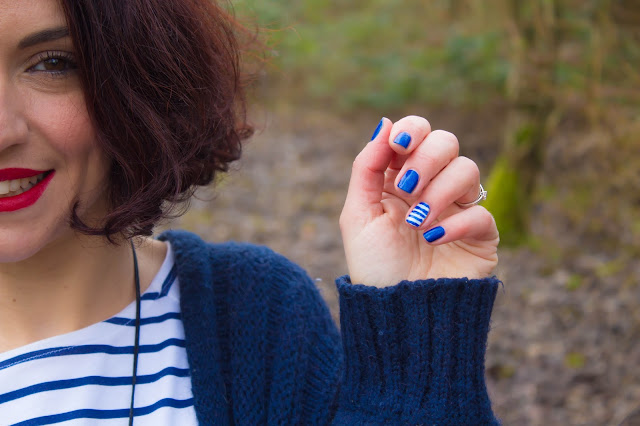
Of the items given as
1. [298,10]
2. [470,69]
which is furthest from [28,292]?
[298,10]

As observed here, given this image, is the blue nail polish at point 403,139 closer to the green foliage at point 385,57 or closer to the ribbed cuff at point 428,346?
the ribbed cuff at point 428,346

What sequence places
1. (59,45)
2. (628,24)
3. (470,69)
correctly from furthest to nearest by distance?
(470,69) → (628,24) → (59,45)

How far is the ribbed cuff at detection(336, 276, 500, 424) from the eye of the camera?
1.25m

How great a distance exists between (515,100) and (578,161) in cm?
76

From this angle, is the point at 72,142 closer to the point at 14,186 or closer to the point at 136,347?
the point at 14,186

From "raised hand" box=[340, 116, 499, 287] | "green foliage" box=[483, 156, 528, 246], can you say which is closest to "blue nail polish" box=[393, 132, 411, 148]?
"raised hand" box=[340, 116, 499, 287]

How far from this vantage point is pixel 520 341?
12.2ft

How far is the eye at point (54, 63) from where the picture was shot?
3.74 ft

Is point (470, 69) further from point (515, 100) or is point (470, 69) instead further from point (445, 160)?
point (445, 160)

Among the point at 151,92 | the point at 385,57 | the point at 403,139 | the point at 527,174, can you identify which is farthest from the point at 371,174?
the point at 385,57

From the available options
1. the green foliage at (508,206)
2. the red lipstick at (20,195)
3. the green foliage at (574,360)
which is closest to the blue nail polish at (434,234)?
the red lipstick at (20,195)

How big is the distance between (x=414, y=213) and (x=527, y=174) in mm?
4193

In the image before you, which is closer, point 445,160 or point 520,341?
point 445,160

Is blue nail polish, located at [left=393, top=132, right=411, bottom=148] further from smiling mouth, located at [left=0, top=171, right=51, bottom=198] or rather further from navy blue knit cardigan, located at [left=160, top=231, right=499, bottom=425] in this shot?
smiling mouth, located at [left=0, top=171, right=51, bottom=198]
